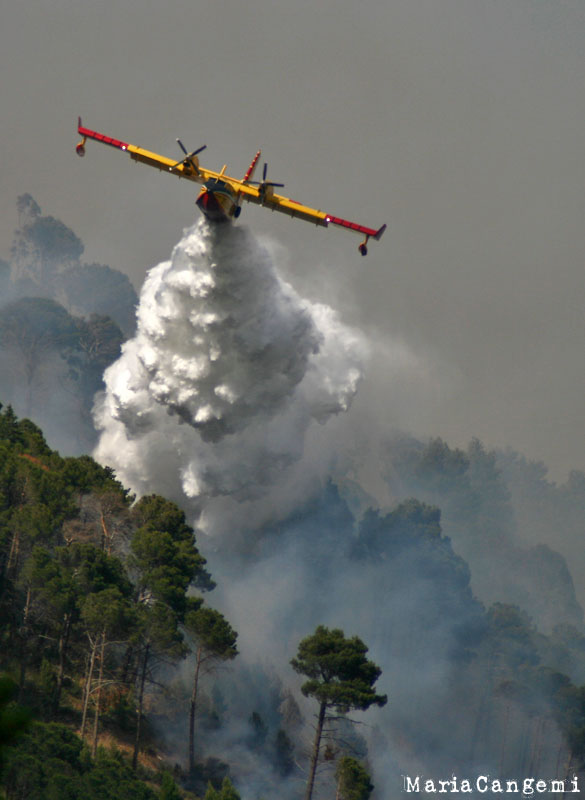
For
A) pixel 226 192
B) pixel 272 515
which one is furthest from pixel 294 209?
pixel 272 515

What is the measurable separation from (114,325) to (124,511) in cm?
8332

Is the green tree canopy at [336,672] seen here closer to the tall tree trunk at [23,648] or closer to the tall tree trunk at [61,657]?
the tall tree trunk at [61,657]

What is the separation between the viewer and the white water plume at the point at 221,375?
60.9m

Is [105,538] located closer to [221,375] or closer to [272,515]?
[221,375]

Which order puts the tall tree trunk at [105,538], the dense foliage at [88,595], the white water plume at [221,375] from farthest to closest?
the white water plume at [221,375] → the tall tree trunk at [105,538] → the dense foliage at [88,595]

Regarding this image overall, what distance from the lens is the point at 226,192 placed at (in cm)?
5166

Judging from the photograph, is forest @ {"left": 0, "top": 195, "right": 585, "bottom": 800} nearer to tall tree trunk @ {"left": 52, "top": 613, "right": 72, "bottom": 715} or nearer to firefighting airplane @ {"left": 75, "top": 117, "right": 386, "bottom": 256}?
tall tree trunk @ {"left": 52, "top": 613, "right": 72, "bottom": 715}

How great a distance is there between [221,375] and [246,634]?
71.4 ft

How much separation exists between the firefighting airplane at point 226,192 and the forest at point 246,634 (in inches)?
598

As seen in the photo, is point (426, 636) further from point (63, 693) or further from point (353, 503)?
point (353, 503)

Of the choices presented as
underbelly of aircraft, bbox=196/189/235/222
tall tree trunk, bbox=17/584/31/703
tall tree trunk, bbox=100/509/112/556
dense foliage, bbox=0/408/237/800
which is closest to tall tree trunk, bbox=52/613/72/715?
dense foliage, bbox=0/408/237/800

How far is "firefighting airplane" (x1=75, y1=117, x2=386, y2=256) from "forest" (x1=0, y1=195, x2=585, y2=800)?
15191 mm

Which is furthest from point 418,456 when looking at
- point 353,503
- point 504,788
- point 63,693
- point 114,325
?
point 63,693

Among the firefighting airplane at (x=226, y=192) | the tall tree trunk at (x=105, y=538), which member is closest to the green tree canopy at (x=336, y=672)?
the tall tree trunk at (x=105, y=538)
